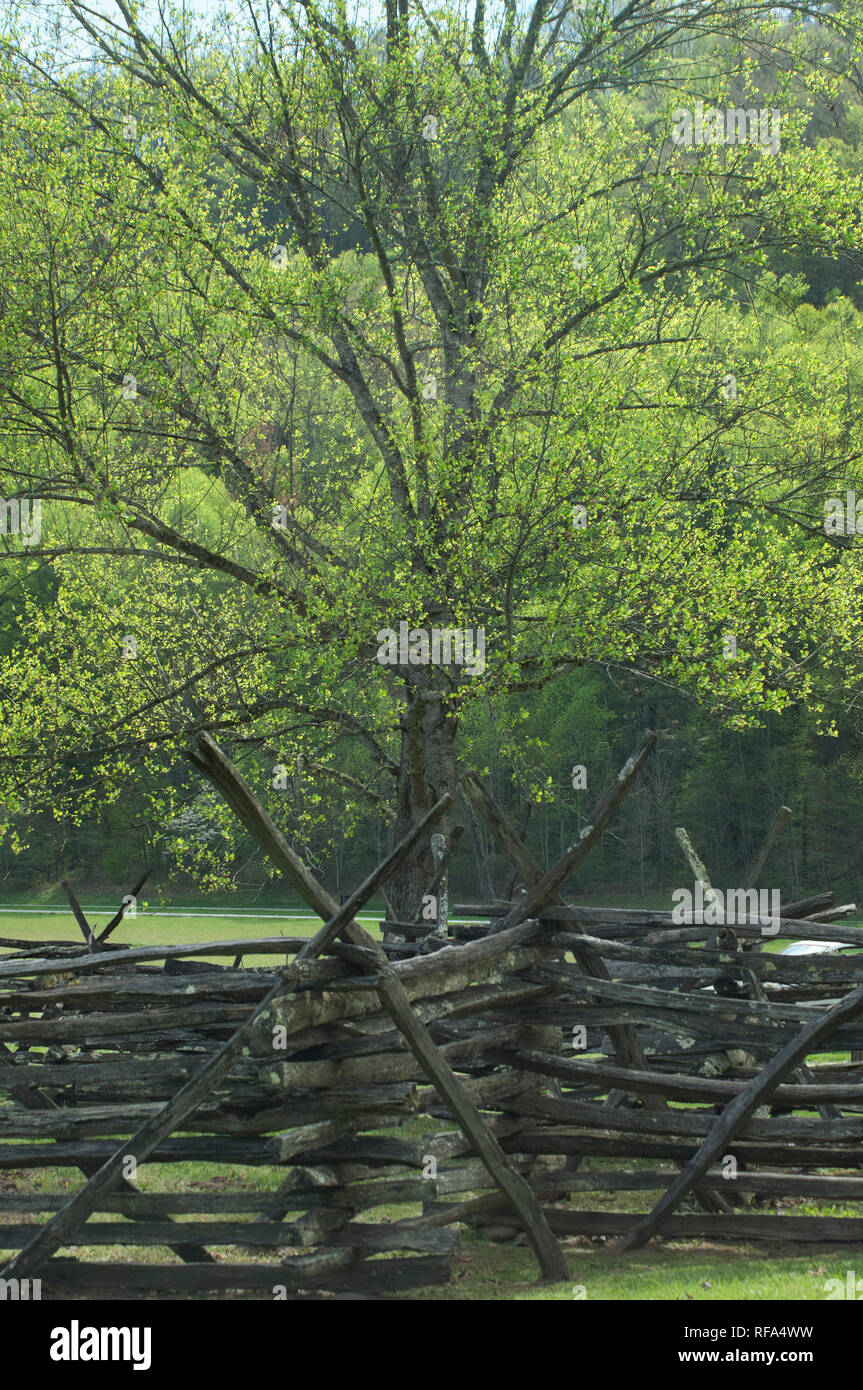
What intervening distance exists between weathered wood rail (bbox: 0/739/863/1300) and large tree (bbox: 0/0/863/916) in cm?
525

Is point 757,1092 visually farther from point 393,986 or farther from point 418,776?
point 418,776

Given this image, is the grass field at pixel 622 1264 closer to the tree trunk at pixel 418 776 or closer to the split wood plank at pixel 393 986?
the split wood plank at pixel 393 986

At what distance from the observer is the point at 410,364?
1442cm

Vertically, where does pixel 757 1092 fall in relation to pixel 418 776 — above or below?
below

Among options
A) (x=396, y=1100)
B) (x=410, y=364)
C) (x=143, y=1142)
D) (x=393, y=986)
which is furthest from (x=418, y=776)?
(x=143, y=1142)

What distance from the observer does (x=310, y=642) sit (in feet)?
42.6

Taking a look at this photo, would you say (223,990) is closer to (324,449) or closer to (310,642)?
(310,642)

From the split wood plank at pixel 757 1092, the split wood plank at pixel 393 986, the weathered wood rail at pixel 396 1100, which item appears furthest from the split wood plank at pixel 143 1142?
the split wood plank at pixel 757 1092

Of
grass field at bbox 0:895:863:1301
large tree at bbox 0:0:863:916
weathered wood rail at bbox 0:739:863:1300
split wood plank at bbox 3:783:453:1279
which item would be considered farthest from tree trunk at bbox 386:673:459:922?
split wood plank at bbox 3:783:453:1279

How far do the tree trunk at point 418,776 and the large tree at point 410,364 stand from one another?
7 centimetres

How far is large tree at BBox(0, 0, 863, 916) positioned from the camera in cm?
1259

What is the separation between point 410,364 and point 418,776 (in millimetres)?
5002
